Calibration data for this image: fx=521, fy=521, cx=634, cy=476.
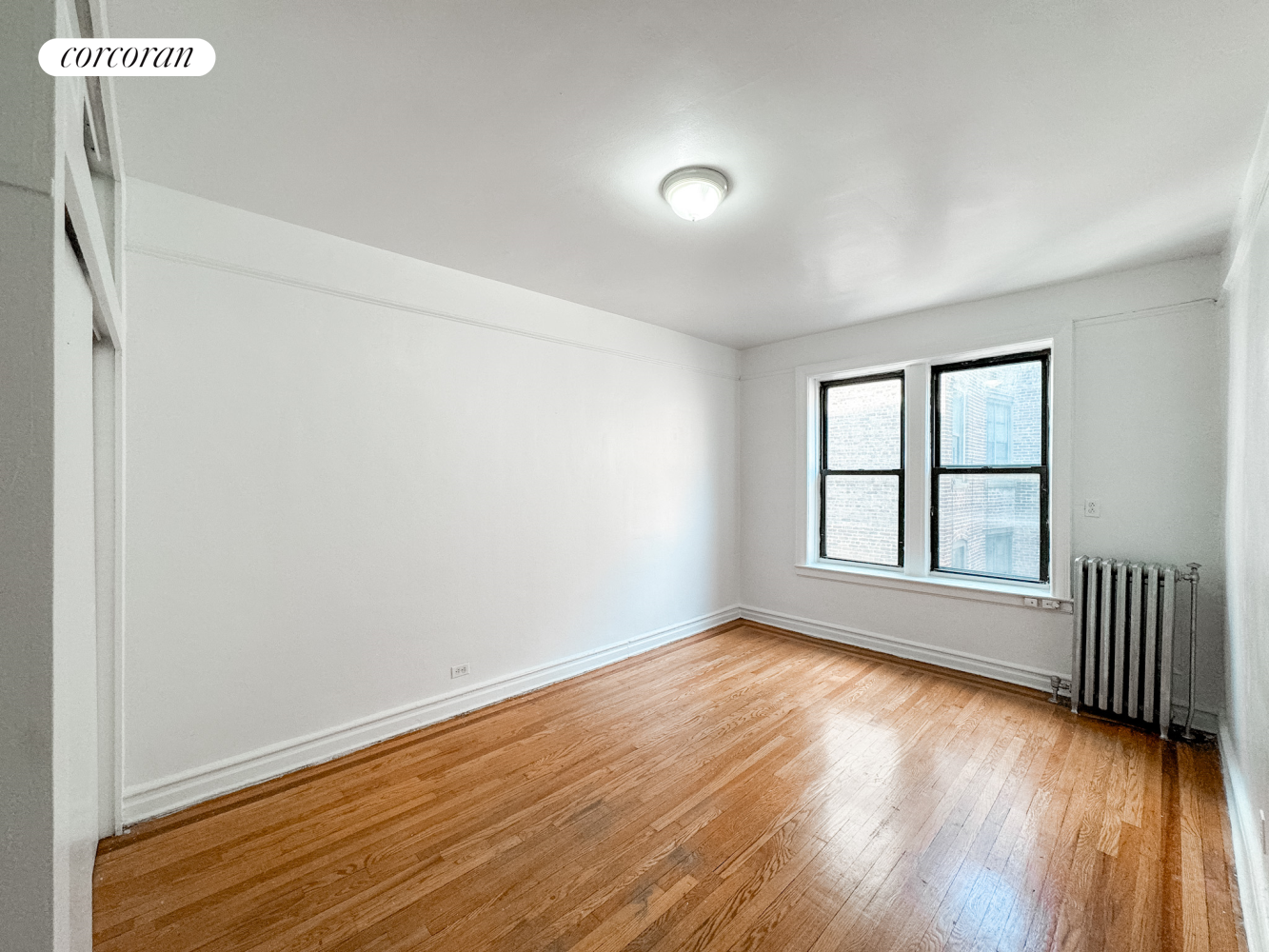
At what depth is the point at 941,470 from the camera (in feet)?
13.1

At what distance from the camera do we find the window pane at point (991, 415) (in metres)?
3.60

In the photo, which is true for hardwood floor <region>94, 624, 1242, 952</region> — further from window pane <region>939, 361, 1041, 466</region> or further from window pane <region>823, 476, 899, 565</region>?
window pane <region>939, 361, 1041, 466</region>

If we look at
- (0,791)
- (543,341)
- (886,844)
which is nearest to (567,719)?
(886,844)

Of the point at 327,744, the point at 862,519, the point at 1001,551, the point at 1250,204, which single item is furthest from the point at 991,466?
the point at 327,744

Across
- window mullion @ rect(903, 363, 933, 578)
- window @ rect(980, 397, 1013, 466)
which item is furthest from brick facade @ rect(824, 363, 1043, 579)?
window mullion @ rect(903, 363, 933, 578)

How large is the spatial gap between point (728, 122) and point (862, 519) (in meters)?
3.53

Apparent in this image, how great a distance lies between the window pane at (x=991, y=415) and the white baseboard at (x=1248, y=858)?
194 cm

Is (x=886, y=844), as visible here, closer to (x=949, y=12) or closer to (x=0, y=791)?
(x=0, y=791)

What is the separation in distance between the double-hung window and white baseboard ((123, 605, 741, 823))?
7.75ft

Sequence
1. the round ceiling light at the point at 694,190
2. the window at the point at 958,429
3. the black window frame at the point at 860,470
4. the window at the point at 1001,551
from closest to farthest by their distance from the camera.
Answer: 1. the round ceiling light at the point at 694,190
2. the window at the point at 1001,551
3. the window at the point at 958,429
4. the black window frame at the point at 860,470

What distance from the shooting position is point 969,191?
220 centimetres

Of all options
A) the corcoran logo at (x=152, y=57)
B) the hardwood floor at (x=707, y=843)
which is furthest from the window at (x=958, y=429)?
the corcoran logo at (x=152, y=57)

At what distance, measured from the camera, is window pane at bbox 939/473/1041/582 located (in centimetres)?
360

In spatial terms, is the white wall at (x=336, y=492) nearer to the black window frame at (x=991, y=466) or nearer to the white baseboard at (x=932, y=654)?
the white baseboard at (x=932, y=654)
